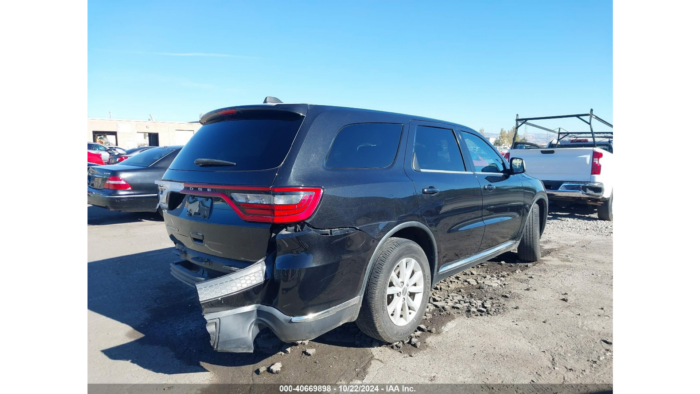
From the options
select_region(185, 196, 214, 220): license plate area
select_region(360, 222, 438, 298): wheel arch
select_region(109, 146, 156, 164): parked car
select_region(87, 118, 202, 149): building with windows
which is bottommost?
select_region(360, 222, 438, 298): wheel arch

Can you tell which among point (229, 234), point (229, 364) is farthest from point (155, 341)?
point (229, 234)

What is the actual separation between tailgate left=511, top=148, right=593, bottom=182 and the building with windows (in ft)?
136

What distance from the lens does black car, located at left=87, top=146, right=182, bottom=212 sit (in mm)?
7160

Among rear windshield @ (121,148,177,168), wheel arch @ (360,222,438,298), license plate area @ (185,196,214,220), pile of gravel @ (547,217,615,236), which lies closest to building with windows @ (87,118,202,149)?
rear windshield @ (121,148,177,168)

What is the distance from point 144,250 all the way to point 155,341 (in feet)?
9.90

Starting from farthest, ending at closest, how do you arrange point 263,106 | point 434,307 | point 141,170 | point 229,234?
point 141,170
point 434,307
point 263,106
point 229,234

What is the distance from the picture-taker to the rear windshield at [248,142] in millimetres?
2576

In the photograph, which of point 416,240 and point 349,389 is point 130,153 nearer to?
point 416,240

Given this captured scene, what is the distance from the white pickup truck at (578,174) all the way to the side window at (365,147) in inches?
245

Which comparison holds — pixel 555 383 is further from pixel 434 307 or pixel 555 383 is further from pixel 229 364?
pixel 229 364

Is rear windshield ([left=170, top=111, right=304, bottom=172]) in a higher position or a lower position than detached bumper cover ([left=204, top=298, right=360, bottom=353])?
higher

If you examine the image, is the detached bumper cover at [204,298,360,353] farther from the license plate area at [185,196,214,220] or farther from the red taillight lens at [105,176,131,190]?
the red taillight lens at [105,176,131,190]
